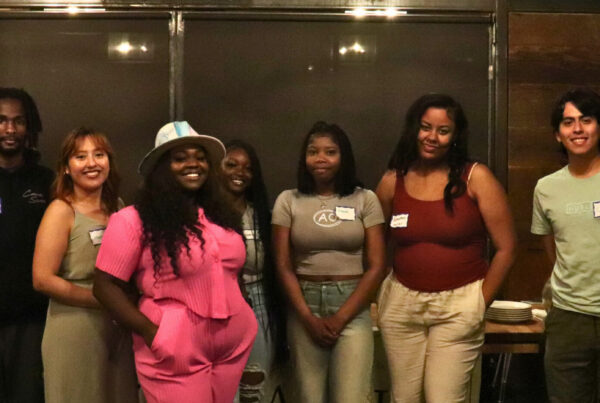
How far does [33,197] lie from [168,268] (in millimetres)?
924

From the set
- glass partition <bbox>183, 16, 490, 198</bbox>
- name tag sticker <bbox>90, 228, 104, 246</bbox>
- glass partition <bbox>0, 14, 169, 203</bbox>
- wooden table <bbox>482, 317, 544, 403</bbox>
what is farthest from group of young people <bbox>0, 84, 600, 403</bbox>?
glass partition <bbox>0, 14, 169, 203</bbox>

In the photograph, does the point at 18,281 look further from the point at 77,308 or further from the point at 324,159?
the point at 324,159

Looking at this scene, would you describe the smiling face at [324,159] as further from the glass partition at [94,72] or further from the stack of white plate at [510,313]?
the glass partition at [94,72]

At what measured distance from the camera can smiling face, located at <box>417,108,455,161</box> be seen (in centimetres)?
248

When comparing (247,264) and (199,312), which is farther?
(247,264)

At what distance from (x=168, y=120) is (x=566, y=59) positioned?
2.28 m

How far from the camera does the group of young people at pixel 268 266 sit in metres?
1.98

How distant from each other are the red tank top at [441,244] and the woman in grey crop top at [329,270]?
0.69 feet

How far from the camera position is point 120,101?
3861 mm

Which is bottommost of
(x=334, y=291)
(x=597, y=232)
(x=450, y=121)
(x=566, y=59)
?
(x=334, y=291)

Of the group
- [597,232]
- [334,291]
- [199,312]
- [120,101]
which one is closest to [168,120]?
[120,101]

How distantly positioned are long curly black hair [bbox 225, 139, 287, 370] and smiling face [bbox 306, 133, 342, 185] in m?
0.28

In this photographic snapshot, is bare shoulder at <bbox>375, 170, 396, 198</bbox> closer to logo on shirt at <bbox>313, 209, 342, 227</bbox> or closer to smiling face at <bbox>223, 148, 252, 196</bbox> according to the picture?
logo on shirt at <bbox>313, 209, 342, 227</bbox>

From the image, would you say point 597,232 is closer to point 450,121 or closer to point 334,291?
point 450,121
